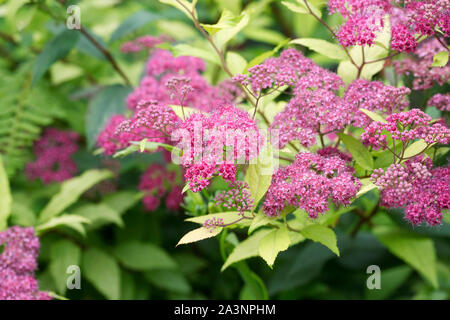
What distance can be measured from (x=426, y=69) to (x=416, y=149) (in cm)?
27

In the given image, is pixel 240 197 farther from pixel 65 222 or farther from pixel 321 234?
pixel 65 222

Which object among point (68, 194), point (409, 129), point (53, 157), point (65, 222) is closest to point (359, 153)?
point (409, 129)

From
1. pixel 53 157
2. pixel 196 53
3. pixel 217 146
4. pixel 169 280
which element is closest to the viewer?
pixel 217 146

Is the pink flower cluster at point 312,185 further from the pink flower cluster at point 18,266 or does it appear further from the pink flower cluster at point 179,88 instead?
the pink flower cluster at point 18,266

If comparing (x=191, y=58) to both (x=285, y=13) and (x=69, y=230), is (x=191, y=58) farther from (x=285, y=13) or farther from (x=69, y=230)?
(x=285, y=13)

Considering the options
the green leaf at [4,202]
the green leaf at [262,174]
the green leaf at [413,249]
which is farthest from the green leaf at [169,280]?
the green leaf at [262,174]

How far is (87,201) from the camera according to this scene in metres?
1.63

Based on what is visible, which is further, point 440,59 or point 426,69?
point 426,69

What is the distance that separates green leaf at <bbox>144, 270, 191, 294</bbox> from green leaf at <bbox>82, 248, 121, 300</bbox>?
113mm

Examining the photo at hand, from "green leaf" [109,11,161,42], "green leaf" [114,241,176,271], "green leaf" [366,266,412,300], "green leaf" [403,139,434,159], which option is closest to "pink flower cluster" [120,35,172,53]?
"green leaf" [109,11,161,42]

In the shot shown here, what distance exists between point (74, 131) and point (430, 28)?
1260 millimetres

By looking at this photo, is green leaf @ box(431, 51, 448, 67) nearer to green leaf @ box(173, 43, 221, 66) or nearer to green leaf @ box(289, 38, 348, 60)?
green leaf @ box(289, 38, 348, 60)

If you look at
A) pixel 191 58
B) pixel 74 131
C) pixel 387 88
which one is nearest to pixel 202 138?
pixel 387 88

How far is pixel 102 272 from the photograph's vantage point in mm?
1417
